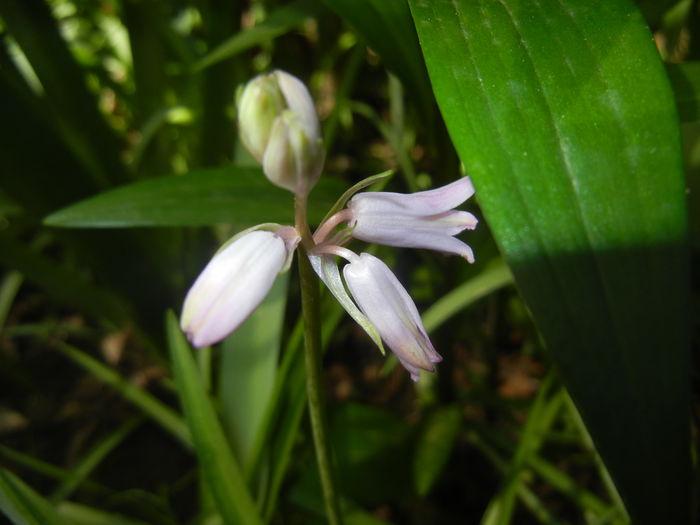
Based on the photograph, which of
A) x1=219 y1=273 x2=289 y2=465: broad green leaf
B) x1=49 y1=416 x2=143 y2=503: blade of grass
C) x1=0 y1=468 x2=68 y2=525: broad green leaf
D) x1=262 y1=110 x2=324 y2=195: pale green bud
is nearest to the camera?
x1=262 y1=110 x2=324 y2=195: pale green bud

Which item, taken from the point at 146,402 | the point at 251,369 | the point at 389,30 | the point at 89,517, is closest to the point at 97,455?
the point at 146,402

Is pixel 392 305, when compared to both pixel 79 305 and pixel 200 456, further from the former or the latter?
pixel 79 305

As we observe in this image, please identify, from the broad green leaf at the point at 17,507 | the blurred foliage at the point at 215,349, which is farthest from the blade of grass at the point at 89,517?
the broad green leaf at the point at 17,507

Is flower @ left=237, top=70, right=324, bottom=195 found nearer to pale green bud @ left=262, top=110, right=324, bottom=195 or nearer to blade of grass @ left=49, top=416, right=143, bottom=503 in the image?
pale green bud @ left=262, top=110, right=324, bottom=195

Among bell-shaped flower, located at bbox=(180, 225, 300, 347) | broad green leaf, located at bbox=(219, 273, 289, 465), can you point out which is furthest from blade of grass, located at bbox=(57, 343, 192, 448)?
bell-shaped flower, located at bbox=(180, 225, 300, 347)

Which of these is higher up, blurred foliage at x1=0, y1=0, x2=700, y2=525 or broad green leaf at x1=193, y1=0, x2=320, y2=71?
broad green leaf at x1=193, y1=0, x2=320, y2=71

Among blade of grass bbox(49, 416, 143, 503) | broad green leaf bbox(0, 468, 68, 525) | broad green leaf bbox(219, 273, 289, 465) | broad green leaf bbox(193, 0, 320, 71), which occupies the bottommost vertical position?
blade of grass bbox(49, 416, 143, 503)

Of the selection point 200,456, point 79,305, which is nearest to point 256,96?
point 200,456

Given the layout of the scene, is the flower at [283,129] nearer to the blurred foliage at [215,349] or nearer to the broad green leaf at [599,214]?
the broad green leaf at [599,214]

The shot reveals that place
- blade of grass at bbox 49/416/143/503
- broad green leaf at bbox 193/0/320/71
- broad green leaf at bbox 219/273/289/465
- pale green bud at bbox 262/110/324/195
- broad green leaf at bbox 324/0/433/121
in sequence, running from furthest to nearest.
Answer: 1. blade of grass at bbox 49/416/143/503
2. broad green leaf at bbox 219/273/289/465
3. broad green leaf at bbox 193/0/320/71
4. broad green leaf at bbox 324/0/433/121
5. pale green bud at bbox 262/110/324/195
